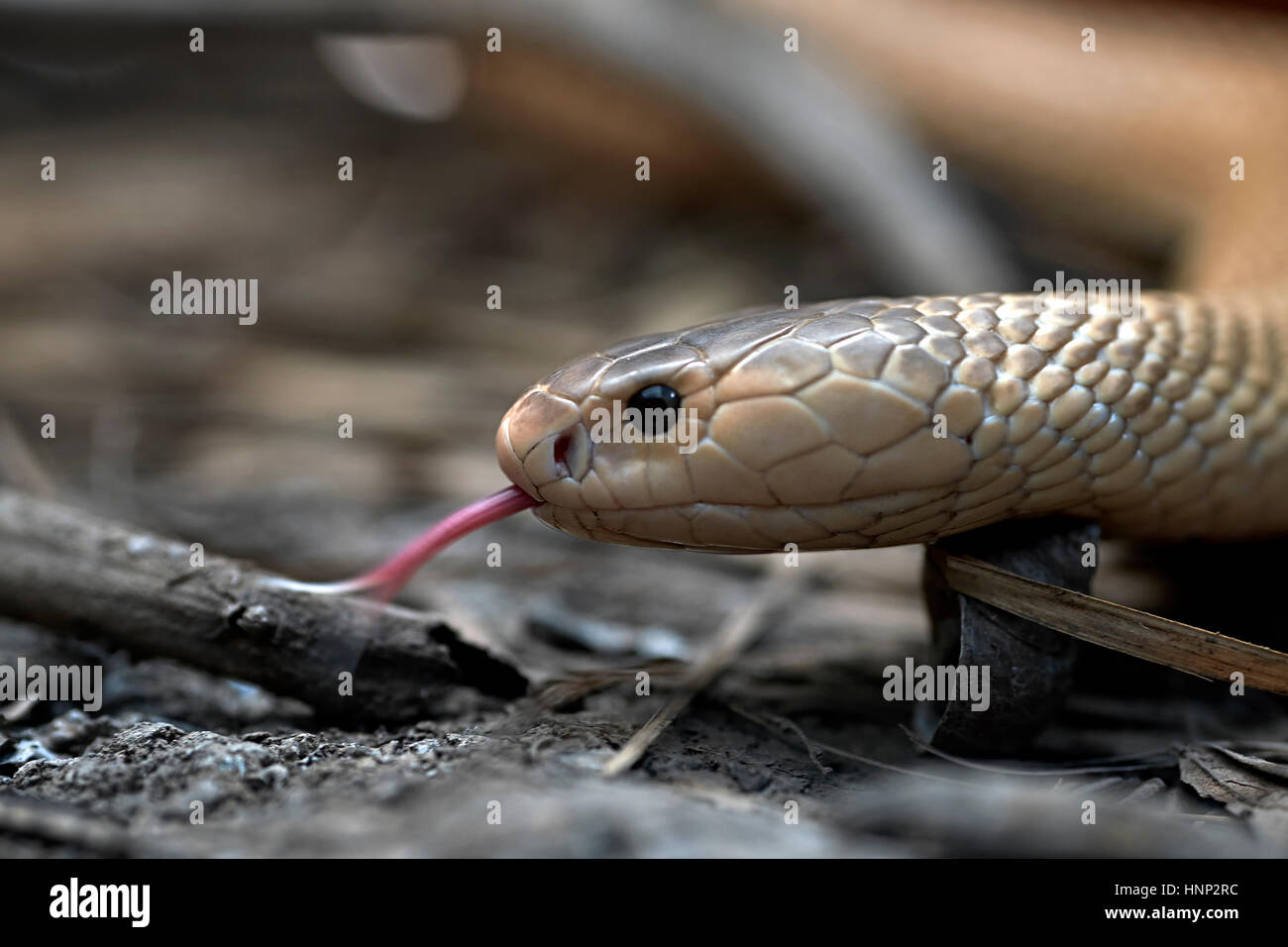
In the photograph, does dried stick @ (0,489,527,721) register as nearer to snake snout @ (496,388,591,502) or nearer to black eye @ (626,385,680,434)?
snake snout @ (496,388,591,502)

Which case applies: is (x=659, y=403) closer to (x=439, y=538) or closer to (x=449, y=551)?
(x=439, y=538)

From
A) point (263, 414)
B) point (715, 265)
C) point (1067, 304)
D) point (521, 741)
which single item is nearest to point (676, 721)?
point (521, 741)

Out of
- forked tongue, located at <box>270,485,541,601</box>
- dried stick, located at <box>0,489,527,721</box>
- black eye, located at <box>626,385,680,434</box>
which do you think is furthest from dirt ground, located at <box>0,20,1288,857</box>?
black eye, located at <box>626,385,680,434</box>

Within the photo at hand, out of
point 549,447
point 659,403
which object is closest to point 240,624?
point 549,447

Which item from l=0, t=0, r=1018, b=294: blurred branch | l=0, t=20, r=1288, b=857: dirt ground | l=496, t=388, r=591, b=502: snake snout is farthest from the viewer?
l=0, t=0, r=1018, b=294: blurred branch

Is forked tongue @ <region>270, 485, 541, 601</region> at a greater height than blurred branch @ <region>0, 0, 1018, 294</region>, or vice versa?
blurred branch @ <region>0, 0, 1018, 294</region>

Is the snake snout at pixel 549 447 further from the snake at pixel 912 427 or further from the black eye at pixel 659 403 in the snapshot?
the black eye at pixel 659 403

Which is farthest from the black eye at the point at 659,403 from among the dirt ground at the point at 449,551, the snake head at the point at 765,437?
the dirt ground at the point at 449,551
